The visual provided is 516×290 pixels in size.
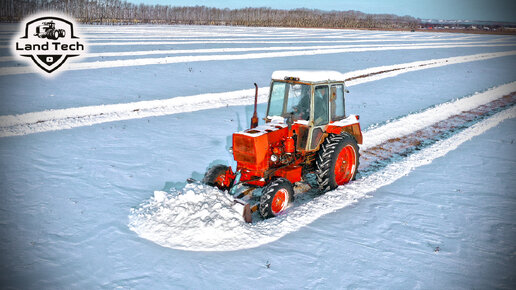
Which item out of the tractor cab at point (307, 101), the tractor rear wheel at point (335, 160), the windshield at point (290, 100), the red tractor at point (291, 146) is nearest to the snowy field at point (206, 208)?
the tractor rear wheel at point (335, 160)

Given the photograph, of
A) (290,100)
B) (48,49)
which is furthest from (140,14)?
(290,100)

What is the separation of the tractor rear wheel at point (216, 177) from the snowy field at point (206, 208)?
1.52ft

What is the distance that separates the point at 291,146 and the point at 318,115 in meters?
0.88

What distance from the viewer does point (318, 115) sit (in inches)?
256

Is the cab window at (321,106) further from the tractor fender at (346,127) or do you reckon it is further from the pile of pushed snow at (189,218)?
the pile of pushed snow at (189,218)

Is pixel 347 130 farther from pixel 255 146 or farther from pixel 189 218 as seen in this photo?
pixel 189 218

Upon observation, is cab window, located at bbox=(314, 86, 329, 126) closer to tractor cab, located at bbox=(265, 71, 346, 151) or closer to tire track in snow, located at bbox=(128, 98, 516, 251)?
tractor cab, located at bbox=(265, 71, 346, 151)

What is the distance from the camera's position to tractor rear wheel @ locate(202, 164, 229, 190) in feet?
19.7

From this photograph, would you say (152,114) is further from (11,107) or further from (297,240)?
(297,240)

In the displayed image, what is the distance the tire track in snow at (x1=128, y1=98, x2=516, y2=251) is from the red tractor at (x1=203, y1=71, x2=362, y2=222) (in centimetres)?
26

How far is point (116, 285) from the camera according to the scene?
414cm

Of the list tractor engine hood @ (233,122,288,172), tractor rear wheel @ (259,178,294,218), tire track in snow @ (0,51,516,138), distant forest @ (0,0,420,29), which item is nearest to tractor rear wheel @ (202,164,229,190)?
tractor engine hood @ (233,122,288,172)

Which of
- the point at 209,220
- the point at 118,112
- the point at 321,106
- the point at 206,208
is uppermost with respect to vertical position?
the point at 321,106

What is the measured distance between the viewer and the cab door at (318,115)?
633 centimetres
